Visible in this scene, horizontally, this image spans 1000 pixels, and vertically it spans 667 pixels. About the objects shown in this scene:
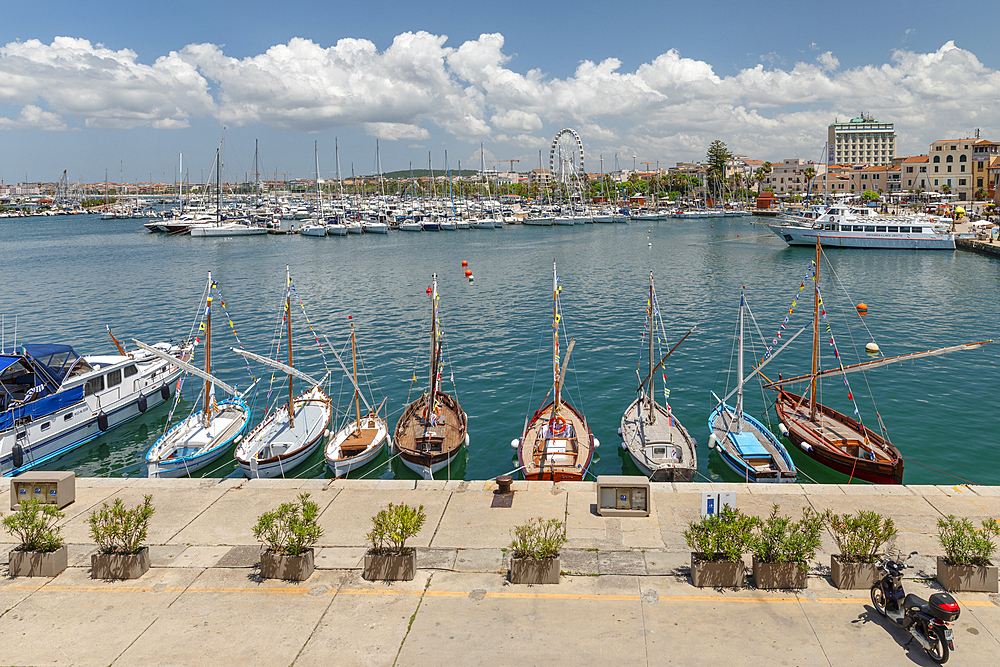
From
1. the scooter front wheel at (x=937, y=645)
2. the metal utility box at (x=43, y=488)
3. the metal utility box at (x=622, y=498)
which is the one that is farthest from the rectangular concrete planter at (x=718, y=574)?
the metal utility box at (x=43, y=488)

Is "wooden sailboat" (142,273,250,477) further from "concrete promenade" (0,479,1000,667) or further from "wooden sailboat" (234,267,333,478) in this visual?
"concrete promenade" (0,479,1000,667)

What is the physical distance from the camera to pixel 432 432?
27.2 meters

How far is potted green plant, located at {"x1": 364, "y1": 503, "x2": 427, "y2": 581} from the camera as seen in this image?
13844 mm

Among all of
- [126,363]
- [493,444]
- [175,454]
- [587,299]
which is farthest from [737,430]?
[587,299]

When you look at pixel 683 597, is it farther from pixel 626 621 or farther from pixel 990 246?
pixel 990 246

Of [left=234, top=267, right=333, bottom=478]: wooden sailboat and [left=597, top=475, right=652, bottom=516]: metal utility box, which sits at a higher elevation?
[left=597, top=475, right=652, bottom=516]: metal utility box

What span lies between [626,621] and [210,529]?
427 inches

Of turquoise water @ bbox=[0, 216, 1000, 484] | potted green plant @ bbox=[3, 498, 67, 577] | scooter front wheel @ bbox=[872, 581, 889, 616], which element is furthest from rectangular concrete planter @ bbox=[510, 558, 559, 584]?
turquoise water @ bbox=[0, 216, 1000, 484]

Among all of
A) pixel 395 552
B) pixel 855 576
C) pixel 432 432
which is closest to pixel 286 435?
pixel 432 432

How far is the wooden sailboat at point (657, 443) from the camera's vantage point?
24.2 m

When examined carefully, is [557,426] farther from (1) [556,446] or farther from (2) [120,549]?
(2) [120,549]

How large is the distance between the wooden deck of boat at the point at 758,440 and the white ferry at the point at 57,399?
2870cm

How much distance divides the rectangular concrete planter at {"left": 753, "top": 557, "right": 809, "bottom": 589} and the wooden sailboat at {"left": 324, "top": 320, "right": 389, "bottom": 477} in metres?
16.4

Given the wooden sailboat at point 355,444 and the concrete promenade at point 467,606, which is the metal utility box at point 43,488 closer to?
the concrete promenade at point 467,606
